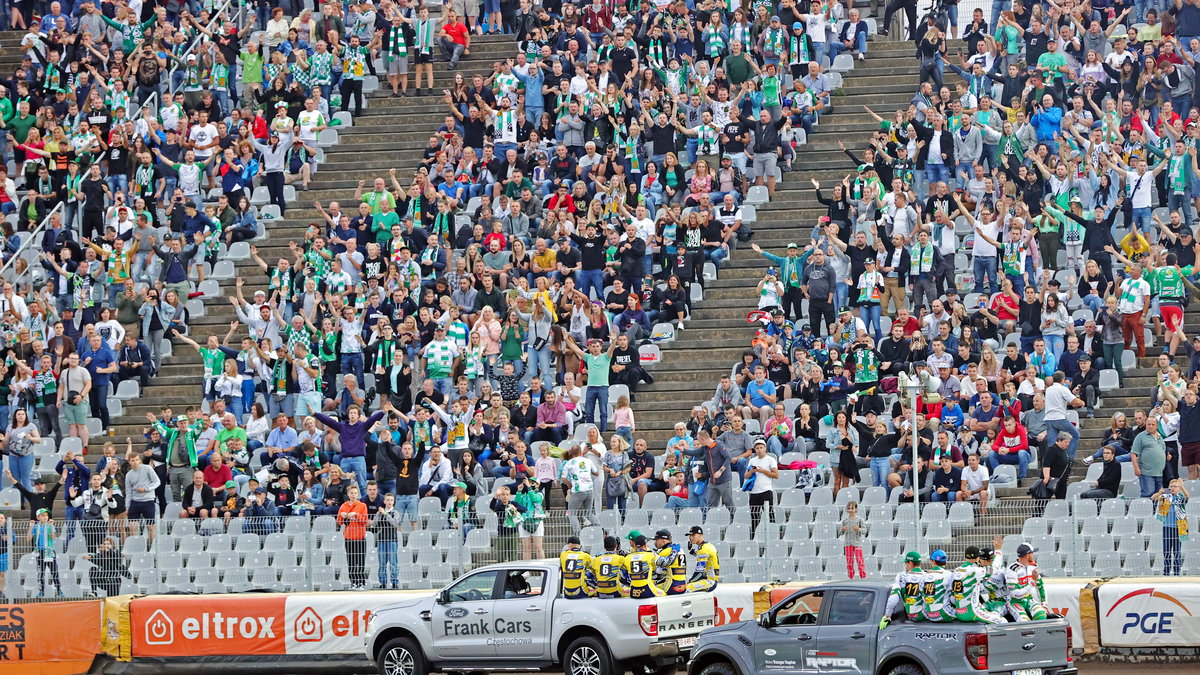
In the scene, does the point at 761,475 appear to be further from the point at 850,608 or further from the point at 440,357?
the point at 850,608

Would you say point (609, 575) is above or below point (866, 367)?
below

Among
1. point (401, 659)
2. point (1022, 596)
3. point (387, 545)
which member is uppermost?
point (387, 545)

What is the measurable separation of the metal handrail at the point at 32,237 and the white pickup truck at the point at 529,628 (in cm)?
1507

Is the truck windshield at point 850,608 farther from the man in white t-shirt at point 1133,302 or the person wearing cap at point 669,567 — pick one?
the man in white t-shirt at point 1133,302

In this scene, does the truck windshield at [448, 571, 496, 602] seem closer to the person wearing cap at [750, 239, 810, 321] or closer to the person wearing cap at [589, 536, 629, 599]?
the person wearing cap at [589, 536, 629, 599]

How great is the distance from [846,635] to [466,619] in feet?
16.2

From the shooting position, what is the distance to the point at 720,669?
734 inches

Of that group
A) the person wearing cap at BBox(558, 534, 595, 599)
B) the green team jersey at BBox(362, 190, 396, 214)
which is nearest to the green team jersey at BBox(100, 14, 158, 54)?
the green team jersey at BBox(362, 190, 396, 214)

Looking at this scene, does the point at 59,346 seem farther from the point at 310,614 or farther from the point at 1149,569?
the point at 1149,569

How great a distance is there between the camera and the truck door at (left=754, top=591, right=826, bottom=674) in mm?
18125

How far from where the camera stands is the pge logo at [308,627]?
23.1m

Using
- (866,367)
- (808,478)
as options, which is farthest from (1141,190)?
(808,478)

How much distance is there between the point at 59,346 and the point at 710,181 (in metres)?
11.1

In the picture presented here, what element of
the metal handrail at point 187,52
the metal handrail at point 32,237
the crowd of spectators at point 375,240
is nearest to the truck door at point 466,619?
the crowd of spectators at point 375,240
